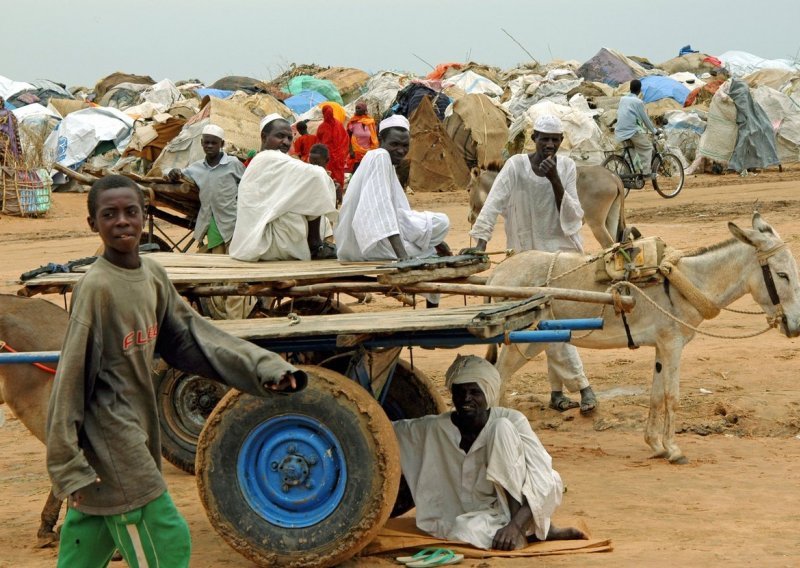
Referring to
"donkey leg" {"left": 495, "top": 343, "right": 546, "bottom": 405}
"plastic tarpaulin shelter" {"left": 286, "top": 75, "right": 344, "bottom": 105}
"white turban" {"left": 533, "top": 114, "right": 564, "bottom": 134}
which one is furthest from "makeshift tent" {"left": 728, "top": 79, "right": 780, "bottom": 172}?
"donkey leg" {"left": 495, "top": 343, "right": 546, "bottom": 405}

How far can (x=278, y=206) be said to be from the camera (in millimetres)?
7582

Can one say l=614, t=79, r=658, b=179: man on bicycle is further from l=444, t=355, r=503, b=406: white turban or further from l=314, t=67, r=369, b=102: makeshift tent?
l=314, t=67, r=369, b=102: makeshift tent

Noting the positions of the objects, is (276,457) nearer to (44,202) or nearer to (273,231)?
(273,231)

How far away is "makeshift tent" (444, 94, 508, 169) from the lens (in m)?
25.2

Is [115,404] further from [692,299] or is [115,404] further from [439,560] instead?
Result: [692,299]

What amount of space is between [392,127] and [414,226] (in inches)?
24.1

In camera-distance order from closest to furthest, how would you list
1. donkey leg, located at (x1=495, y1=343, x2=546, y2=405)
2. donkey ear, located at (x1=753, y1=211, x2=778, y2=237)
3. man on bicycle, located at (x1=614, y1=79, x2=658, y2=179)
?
donkey ear, located at (x1=753, y1=211, x2=778, y2=237)
donkey leg, located at (x1=495, y1=343, x2=546, y2=405)
man on bicycle, located at (x1=614, y1=79, x2=658, y2=179)

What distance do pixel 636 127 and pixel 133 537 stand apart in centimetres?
1766

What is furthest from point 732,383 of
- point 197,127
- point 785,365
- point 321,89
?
point 321,89

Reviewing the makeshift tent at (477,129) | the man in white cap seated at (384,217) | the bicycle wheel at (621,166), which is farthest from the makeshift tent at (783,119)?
the man in white cap seated at (384,217)

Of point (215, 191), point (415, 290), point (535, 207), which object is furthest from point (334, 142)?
point (415, 290)

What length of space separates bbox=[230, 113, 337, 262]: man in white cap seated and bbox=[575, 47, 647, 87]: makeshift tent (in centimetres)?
3102

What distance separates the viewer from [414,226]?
7164 mm

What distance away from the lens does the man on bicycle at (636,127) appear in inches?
805
